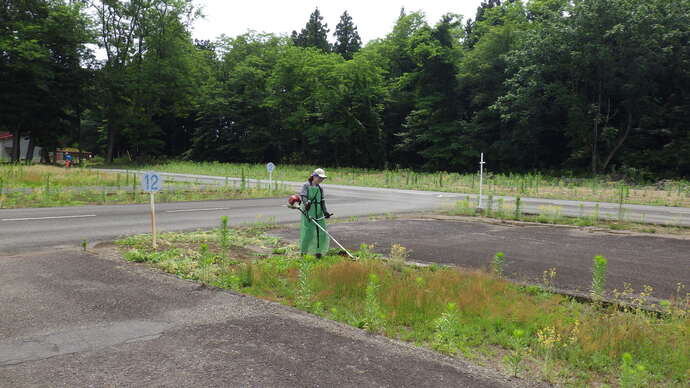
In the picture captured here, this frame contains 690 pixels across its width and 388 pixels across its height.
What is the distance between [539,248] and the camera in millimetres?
10547

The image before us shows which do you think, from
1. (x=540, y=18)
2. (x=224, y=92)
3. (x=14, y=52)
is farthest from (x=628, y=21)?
(x=14, y=52)

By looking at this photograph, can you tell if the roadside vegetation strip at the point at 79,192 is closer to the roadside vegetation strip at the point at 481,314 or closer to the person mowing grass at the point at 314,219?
the roadside vegetation strip at the point at 481,314

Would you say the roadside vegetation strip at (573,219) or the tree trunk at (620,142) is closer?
the roadside vegetation strip at (573,219)

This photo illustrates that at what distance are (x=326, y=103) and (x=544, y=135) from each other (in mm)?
23947

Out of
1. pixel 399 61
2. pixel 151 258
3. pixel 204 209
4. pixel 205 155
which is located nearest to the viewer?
pixel 151 258

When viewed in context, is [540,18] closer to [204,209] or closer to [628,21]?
[628,21]

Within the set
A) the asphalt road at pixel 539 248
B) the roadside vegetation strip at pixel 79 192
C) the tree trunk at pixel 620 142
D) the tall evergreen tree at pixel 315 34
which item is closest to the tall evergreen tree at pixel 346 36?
the tall evergreen tree at pixel 315 34

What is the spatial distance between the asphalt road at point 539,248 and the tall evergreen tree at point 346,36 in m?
71.2

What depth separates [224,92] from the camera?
6375cm

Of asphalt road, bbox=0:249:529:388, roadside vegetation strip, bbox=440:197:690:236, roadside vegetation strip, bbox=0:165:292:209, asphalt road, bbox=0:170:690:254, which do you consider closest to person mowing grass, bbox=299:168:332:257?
asphalt road, bbox=0:249:529:388

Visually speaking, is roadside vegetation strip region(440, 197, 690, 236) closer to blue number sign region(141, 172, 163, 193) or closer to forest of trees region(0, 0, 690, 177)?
blue number sign region(141, 172, 163, 193)

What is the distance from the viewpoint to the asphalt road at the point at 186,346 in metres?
4.02

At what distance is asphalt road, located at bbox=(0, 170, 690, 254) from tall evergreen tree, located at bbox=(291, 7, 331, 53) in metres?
62.3

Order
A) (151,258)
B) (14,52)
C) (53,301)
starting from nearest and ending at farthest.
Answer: (53,301) < (151,258) < (14,52)
